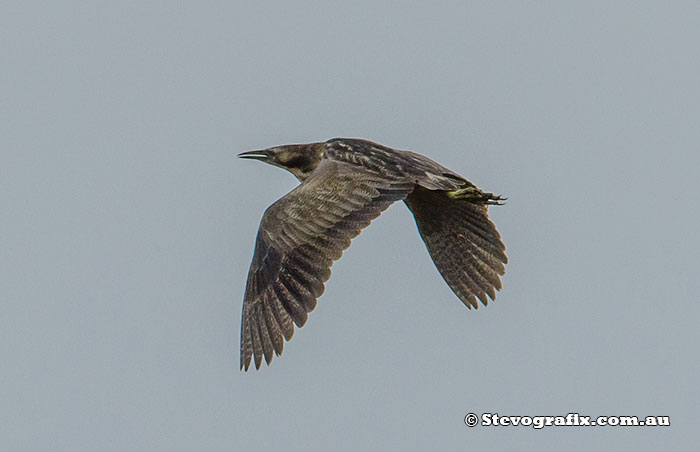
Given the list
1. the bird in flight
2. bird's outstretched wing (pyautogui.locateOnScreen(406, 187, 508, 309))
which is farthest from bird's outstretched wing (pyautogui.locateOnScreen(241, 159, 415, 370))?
bird's outstretched wing (pyautogui.locateOnScreen(406, 187, 508, 309))

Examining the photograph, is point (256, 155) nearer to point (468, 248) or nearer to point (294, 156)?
point (294, 156)

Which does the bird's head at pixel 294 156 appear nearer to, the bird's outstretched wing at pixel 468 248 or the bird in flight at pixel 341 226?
the bird in flight at pixel 341 226

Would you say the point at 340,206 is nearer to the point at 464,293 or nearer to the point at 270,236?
the point at 270,236

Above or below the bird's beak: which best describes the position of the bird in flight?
below

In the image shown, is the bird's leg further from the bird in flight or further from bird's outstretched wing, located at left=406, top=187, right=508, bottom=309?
bird's outstretched wing, located at left=406, top=187, right=508, bottom=309

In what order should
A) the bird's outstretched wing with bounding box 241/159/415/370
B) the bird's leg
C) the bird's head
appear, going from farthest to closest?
1. the bird's head
2. the bird's leg
3. the bird's outstretched wing with bounding box 241/159/415/370

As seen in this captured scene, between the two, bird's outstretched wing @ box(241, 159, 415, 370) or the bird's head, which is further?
the bird's head

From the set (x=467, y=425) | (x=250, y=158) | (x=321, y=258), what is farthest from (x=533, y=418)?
(x=250, y=158)
